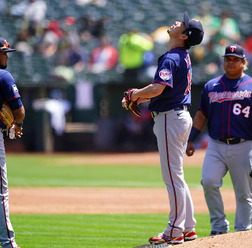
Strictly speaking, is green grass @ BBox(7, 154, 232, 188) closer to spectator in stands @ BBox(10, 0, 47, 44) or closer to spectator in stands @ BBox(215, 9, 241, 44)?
spectator in stands @ BBox(10, 0, 47, 44)

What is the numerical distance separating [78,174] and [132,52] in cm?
607

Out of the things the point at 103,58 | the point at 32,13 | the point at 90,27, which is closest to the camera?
the point at 103,58

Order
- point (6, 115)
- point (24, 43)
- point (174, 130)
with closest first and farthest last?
point (6, 115) → point (174, 130) → point (24, 43)

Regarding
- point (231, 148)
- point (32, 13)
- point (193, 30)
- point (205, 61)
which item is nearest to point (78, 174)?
point (205, 61)

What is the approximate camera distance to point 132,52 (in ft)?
64.0

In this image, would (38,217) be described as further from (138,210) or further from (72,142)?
(72,142)

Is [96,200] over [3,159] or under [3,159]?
under

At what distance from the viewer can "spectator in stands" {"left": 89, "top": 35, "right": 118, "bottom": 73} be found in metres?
20.2

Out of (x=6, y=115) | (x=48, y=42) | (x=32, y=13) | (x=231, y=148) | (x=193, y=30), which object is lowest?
(x=231, y=148)

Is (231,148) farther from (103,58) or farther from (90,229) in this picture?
(103,58)

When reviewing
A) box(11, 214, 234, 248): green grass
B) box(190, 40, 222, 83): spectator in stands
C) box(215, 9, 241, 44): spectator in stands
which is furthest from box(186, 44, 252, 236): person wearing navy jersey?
box(215, 9, 241, 44): spectator in stands

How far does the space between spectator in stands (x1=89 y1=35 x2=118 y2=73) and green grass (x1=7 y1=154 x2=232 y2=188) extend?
3.55 meters

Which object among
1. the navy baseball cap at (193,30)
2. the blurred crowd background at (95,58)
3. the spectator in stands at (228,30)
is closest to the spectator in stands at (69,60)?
the blurred crowd background at (95,58)

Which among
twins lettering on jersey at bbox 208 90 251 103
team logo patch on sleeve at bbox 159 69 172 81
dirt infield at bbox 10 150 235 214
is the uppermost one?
team logo patch on sleeve at bbox 159 69 172 81
